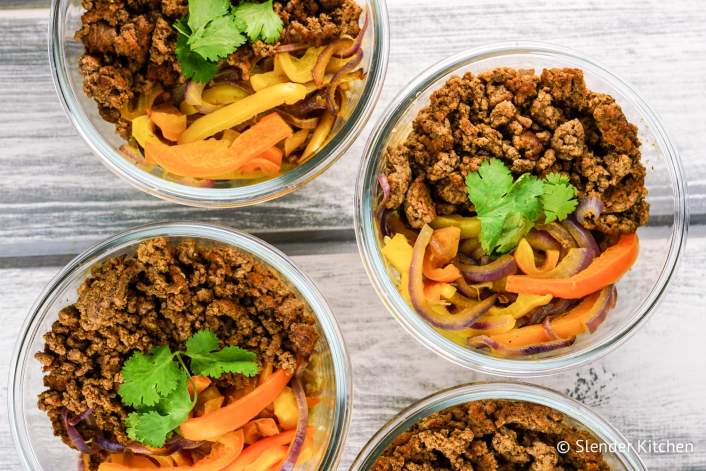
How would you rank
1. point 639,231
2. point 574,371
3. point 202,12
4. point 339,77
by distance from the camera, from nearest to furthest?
point 202,12, point 339,77, point 639,231, point 574,371

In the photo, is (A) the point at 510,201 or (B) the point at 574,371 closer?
(A) the point at 510,201

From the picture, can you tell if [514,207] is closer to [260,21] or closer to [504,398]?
[504,398]

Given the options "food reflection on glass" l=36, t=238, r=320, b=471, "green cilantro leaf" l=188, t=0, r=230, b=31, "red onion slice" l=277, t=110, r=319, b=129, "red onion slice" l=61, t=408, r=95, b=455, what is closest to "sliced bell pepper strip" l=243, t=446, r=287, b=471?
"food reflection on glass" l=36, t=238, r=320, b=471

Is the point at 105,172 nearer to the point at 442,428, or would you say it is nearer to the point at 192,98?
the point at 192,98

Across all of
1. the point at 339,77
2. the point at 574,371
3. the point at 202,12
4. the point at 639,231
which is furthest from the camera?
the point at 574,371

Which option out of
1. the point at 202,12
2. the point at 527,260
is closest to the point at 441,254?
the point at 527,260

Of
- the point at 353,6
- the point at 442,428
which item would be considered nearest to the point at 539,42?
the point at 353,6
